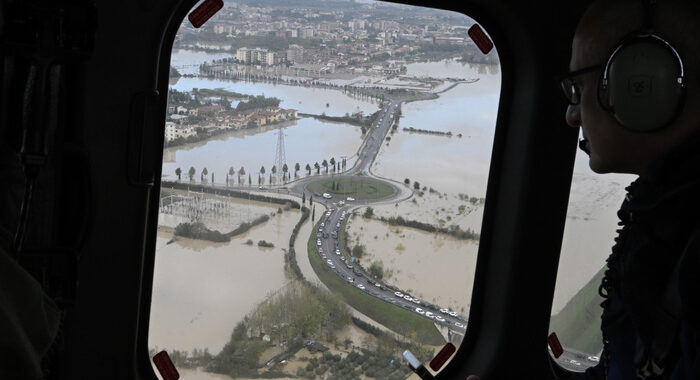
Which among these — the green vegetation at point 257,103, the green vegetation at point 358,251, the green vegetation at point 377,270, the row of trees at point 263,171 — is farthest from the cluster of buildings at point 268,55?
the green vegetation at point 377,270

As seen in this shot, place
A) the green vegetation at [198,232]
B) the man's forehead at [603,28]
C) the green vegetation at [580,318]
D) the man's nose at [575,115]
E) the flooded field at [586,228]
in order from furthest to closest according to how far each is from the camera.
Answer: the green vegetation at [580,318] < the flooded field at [586,228] < the green vegetation at [198,232] < the man's nose at [575,115] < the man's forehead at [603,28]

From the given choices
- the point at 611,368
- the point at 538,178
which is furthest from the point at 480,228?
the point at 611,368

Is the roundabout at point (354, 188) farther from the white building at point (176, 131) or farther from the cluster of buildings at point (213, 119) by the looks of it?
the white building at point (176, 131)

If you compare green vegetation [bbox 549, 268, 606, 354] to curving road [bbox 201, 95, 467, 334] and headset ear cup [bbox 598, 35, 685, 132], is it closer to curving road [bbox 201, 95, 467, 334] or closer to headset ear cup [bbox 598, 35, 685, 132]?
curving road [bbox 201, 95, 467, 334]

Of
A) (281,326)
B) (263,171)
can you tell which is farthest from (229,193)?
(281,326)

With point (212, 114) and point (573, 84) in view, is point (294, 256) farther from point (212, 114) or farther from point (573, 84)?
point (573, 84)

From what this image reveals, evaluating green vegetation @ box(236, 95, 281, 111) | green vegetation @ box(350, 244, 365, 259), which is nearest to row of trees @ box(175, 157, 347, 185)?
green vegetation @ box(236, 95, 281, 111)
